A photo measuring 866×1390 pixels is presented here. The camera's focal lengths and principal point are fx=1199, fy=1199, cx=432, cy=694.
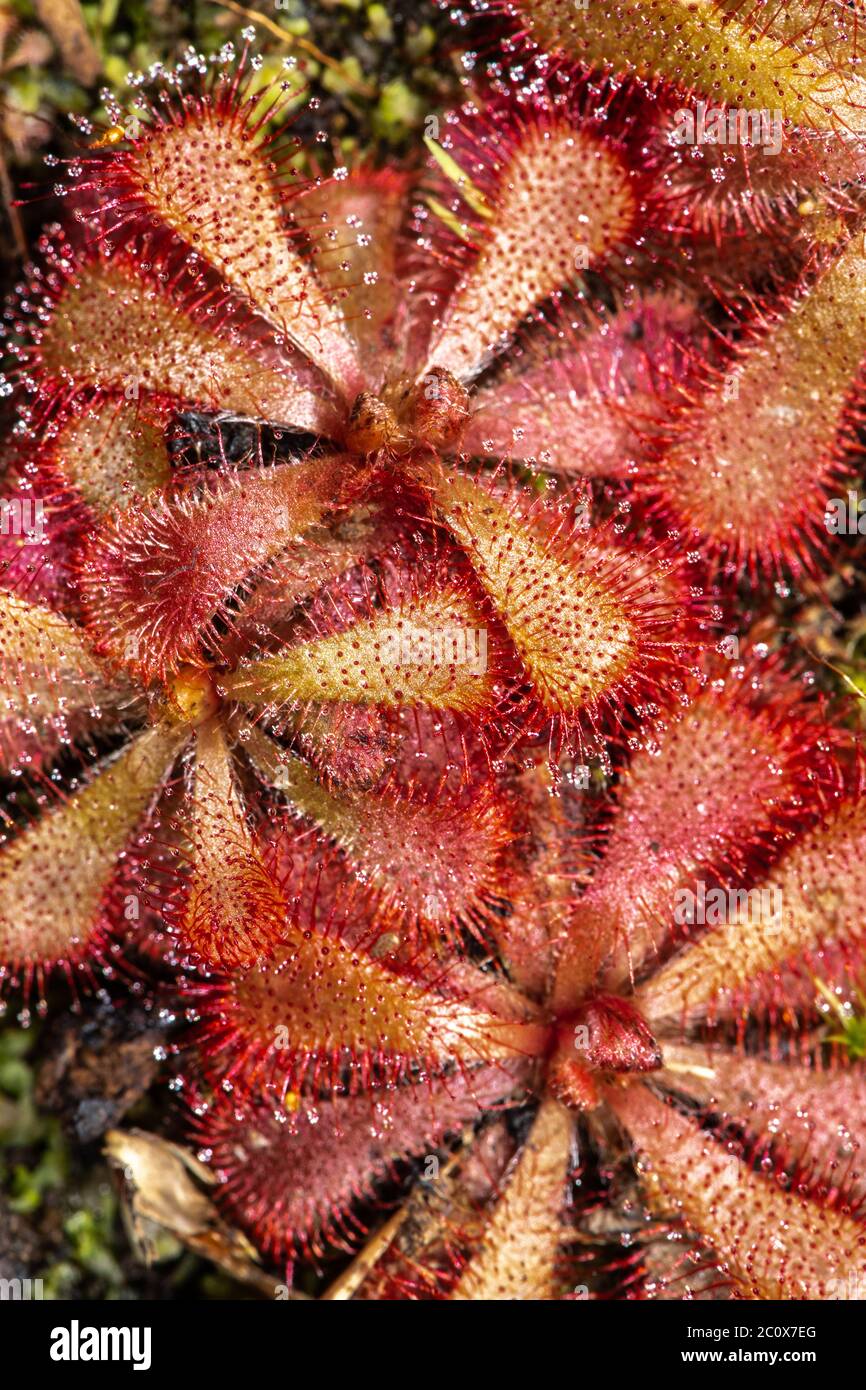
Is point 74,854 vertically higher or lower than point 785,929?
higher

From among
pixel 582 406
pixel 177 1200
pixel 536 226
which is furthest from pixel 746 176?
pixel 177 1200

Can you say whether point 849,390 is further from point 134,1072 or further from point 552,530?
point 134,1072

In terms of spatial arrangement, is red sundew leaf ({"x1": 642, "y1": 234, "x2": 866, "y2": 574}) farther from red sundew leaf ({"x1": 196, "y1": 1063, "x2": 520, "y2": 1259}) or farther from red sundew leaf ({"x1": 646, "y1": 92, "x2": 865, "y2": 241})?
red sundew leaf ({"x1": 196, "y1": 1063, "x2": 520, "y2": 1259})

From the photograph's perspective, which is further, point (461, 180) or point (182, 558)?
point (461, 180)

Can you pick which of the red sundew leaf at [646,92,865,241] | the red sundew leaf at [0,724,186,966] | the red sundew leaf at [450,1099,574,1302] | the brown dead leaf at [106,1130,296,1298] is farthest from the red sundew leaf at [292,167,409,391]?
the brown dead leaf at [106,1130,296,1298]

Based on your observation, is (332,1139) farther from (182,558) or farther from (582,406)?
(582,406)

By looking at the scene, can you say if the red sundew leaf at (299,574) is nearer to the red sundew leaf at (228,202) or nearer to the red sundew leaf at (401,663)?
the red sundew leaf at (401,663)
